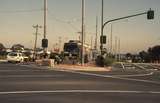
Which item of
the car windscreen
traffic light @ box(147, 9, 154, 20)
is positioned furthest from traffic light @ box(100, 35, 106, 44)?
the car windscreen

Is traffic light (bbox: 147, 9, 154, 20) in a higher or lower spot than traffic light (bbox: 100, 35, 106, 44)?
higher

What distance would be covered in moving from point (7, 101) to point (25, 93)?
2.90m

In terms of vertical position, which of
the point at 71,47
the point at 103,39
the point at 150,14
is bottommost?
the point at 103,39

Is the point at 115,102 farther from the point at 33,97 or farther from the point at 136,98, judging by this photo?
the point at 33,97

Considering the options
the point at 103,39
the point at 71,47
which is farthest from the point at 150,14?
the point at 71,47

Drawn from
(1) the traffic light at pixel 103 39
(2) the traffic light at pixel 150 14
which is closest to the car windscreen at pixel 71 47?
(1) the traffic light at pixel 103 39

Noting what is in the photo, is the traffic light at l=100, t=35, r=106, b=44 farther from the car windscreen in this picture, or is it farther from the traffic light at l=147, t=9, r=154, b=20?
the car windscreen

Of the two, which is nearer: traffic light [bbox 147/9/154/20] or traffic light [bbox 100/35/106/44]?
traffic light [bbox 147/9/154/20]

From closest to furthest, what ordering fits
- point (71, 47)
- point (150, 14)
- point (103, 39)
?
point (150, 14) < point (103, 39) < point (71, 47)

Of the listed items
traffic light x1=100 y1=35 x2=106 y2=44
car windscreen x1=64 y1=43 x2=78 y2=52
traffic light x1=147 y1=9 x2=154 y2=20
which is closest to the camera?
traffic light x1=147 y1=9 x2=154 y2=20

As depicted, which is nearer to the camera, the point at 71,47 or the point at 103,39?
the point at 103,39

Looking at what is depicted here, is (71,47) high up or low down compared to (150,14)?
down

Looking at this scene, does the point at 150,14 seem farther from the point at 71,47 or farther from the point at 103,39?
the point at 71,47

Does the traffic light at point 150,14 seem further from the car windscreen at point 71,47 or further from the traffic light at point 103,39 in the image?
the car windscreen at point 71,47
